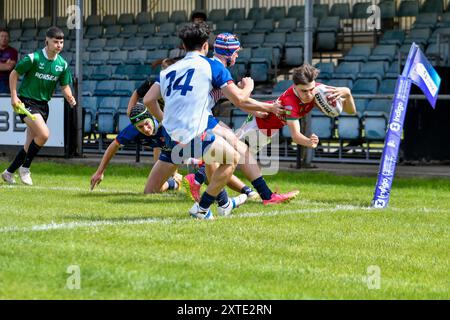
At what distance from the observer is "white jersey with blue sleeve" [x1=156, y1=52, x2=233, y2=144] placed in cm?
1009

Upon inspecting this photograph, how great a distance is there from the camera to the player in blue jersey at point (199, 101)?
10102 mm

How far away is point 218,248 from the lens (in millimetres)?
8477

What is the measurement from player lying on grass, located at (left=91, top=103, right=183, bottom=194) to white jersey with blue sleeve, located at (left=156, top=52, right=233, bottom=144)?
3139 millimetres

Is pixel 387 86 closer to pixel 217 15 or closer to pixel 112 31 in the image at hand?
pixel 217 15

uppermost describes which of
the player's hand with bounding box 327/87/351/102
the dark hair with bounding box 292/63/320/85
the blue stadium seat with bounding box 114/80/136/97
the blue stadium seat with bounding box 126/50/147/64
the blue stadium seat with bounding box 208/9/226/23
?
the dark hair with bounding box 292/63/320/85

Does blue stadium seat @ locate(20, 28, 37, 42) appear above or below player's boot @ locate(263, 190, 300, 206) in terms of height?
above

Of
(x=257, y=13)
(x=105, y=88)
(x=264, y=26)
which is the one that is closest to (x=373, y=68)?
(x=264, y=26)

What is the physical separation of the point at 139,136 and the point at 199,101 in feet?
12.0

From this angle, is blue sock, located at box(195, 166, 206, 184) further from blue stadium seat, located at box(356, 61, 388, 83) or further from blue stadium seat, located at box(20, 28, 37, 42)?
blue stadium seat, located at box(20, 28, 37, 42)

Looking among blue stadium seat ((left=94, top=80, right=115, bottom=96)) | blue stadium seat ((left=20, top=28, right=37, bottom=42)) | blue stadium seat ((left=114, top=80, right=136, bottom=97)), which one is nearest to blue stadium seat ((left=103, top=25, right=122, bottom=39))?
blue stadium seat ((left=20, top=28, right=37, bottom=42))

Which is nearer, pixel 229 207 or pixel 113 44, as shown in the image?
pixel 229 207

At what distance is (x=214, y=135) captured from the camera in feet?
33.8

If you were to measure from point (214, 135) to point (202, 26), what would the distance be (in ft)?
3.29

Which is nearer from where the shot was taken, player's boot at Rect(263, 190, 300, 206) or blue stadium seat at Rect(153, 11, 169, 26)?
player's boot at Rect(263, 190, 300, 206)
